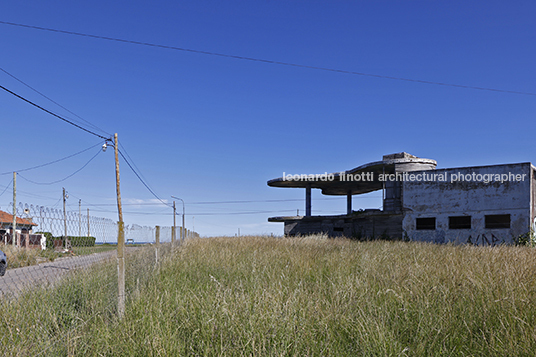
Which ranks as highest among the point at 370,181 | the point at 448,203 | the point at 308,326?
the point at 370,181

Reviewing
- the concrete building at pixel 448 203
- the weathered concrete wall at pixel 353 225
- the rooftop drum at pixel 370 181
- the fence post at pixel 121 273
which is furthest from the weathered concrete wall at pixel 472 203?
the fence post at pixel 121 273

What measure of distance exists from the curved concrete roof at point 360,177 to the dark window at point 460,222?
3.89 metres

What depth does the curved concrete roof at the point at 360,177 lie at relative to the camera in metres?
24.2

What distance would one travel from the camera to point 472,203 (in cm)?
2123

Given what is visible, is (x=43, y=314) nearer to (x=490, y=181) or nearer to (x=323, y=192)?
(x=490, y=181)

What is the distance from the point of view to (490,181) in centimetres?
2077

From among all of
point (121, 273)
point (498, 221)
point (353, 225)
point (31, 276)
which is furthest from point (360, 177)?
point (121, 273)

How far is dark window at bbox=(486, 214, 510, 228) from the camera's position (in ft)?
66.8

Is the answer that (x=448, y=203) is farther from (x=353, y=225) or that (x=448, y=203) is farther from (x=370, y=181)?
(x=370, y=181)

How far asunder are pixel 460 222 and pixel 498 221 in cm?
189

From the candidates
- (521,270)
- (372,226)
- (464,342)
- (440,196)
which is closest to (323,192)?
(372,226)

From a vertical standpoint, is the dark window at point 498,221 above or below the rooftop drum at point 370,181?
below

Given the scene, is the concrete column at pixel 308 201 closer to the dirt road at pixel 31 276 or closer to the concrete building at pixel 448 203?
the concrete building at pixel 448 203

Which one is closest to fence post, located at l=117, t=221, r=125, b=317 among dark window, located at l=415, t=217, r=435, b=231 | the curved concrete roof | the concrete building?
the concrete building
